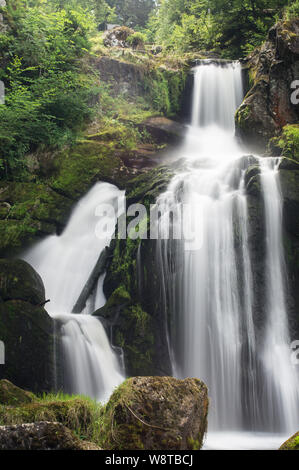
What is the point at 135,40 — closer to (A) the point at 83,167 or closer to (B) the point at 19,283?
(A) the point at 83,167

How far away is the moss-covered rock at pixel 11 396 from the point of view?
391cm

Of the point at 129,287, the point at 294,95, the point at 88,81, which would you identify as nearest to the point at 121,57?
the point at 88,81

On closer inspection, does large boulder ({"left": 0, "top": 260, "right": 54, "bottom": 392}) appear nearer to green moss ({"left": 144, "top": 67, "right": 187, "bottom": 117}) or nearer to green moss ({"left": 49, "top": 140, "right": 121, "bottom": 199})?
green moss ({"left": 49, "top": 140, "right": 121, "bottom": 199})

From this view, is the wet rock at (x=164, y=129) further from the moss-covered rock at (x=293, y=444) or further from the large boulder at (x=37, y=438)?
the large boulder at (x=37, y=438)

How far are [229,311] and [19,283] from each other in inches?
162

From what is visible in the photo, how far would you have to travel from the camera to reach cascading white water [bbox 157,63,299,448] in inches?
256

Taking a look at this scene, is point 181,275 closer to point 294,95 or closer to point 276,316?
point 276,316

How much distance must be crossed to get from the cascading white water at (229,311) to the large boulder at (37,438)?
4.08 metres

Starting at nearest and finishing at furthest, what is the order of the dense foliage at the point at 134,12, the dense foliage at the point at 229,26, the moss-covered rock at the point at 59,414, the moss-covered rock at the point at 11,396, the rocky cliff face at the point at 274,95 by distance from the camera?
the moss-covered rock at the point at 59,414, the moss-covered rock at the point at 11,396, the rocky cliff face at the point at 274,95, the dense foliage at the point at 229,26, the dense foliage at the point at 134,12

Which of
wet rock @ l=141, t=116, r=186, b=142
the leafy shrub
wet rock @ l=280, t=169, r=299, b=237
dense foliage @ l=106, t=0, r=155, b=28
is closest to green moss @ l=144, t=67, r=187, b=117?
wet rock @ l=141, t=116, r=186, b=142

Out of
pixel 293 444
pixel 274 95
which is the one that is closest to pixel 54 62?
pixel 274 95

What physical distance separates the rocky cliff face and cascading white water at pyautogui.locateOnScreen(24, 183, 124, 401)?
4.88 metres

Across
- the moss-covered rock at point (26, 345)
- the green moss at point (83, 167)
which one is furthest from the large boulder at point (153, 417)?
the green moss at point (83, 167)

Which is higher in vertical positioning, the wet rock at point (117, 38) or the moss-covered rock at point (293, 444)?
the wet rock at point (117, 38)
